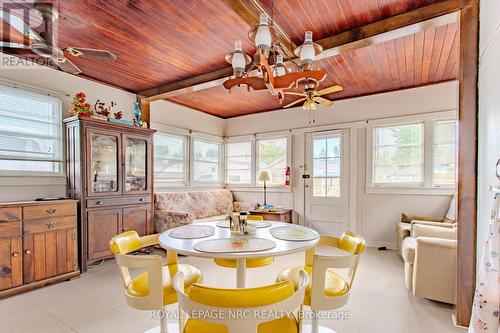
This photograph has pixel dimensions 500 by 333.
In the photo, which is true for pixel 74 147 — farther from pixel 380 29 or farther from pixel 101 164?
pixel 380 29

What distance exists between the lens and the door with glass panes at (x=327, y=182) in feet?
15.8

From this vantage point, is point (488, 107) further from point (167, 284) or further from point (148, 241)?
point (148, 241)

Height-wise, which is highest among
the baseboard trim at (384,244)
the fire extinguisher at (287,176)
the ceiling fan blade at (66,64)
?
the ceiling fan blade at (66,64)

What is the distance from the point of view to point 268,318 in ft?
3.18

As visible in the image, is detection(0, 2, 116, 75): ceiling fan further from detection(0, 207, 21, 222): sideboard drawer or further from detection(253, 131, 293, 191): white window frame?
detection(253, 131, 293, 191): white window frame

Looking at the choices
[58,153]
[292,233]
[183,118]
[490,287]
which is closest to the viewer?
[490,287]

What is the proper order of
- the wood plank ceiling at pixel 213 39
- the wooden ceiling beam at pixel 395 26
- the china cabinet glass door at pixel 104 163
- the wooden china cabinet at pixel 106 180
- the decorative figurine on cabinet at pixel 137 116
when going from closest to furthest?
the wooden ceiling beam at pixel 395 26 < the wood plank ceiling at pixel 213 39 < the wooden china cabinet at pixel 106 180 < the china cabinet glass door at pixel 104 163 < the decorative figurine on cabinet at pixel 137 116

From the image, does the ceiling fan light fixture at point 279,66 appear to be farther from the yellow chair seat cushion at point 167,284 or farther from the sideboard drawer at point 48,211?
the sideboard drawer at point 48,211

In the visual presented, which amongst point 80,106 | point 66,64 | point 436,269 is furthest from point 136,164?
point 436,269

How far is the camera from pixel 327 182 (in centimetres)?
498

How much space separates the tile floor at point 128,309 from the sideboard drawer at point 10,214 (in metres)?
0.77

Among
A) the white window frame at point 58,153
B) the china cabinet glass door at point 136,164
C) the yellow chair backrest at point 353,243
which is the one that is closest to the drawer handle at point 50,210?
the white window frame at point 58,153

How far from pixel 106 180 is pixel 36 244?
1095mm

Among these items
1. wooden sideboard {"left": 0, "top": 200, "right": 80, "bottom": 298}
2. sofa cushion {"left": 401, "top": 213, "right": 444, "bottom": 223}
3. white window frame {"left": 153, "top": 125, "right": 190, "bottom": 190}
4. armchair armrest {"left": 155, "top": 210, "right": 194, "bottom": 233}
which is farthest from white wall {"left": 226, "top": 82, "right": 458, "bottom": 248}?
wooden sideboard {"left": 0, "top": 200, "right": 80, "bottom": 298}
